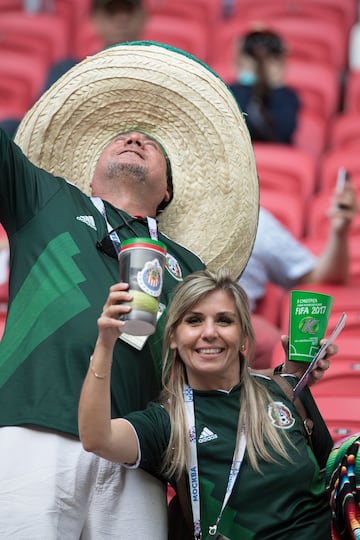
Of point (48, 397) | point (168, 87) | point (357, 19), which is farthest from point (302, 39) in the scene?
point (48, 397)

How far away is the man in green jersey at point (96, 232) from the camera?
3.13m

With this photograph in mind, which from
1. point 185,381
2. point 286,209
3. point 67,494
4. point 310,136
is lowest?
point 67,494

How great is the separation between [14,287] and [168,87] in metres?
0.93

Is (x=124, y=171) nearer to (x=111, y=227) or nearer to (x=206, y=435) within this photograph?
(x=111, y=227)

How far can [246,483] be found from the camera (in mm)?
3115

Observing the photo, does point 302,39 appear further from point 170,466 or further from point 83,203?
point 170,466

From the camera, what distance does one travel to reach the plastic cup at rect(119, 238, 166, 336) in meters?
2.82

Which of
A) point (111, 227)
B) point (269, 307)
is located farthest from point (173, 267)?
point (269, 307)

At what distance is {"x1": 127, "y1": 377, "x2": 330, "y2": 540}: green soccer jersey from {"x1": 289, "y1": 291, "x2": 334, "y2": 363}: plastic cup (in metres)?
0.22

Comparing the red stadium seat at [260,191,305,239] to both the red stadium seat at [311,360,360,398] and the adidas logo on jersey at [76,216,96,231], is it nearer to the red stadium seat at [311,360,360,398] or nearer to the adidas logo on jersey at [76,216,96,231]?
the red stadium seat at [311,360,360,398]

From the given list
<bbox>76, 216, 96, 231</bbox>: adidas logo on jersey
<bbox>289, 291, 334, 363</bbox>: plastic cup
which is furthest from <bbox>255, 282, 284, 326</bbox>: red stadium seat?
<bbox>289, 291, 334, 363</bbox>: plastic cup

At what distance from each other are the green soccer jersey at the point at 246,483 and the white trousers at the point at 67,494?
0.09m

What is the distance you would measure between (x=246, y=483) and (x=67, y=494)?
1.37 ft

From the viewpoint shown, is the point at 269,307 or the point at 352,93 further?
the point at 352,93
